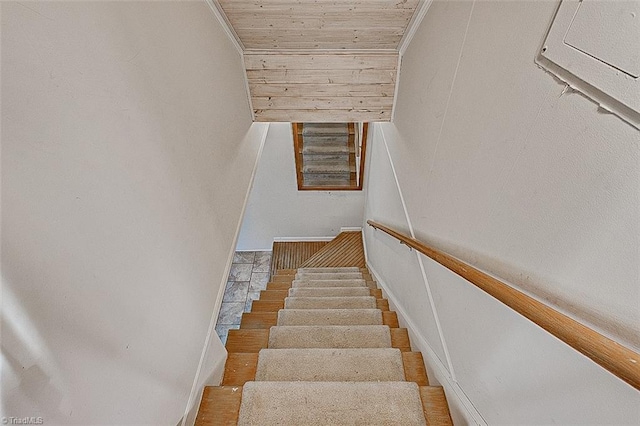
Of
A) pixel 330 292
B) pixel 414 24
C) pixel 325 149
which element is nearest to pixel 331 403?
pixel 330 292

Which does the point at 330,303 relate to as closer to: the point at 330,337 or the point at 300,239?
the point at 330,337

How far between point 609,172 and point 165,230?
48.5 inches

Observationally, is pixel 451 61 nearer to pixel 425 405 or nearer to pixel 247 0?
pixel 247 0

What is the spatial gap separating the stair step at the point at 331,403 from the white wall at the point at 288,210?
149 inches

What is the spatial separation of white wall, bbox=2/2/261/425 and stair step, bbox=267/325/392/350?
54 centimetres

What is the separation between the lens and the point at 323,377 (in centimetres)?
154

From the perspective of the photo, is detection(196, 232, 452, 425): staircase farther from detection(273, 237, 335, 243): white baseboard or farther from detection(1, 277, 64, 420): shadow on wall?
detection(273, 237, 335, 243): white baseboard

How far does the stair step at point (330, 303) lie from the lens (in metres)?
2.54

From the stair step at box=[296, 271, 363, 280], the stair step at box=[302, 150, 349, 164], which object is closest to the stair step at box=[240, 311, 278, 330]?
the stair step at box=[296, 271, 363, 280]

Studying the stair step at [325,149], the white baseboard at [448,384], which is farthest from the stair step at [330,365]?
the stair step at [325,149]

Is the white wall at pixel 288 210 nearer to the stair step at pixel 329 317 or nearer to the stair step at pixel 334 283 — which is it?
the stair step at pixel 334 283

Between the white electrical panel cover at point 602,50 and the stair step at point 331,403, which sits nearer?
the white electrical panel cover at point 602,50

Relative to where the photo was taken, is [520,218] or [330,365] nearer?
[520,218]

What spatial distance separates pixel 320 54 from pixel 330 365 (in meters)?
2.45
